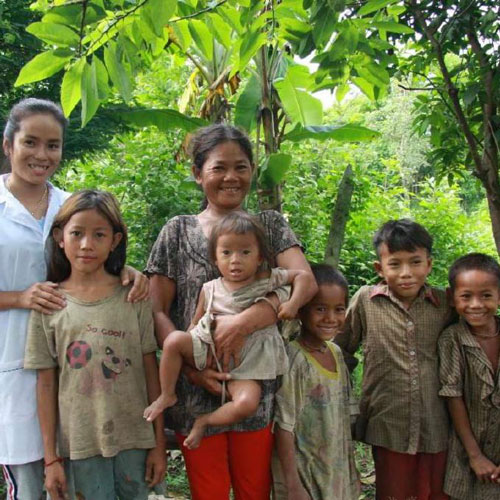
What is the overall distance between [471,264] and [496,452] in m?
0.71

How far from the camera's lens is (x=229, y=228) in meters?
2.04

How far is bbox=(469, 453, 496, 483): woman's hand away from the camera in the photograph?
2209 millimetres

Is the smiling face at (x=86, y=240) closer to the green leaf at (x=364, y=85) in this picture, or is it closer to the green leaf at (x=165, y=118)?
the green leaf at (x=364, y=85)

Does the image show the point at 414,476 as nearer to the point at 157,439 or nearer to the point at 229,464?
the point at 229,464

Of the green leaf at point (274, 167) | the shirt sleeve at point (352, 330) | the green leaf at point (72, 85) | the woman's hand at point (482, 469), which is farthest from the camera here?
the green leaf at point (274, 167)

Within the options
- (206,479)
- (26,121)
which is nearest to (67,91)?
(26,121)

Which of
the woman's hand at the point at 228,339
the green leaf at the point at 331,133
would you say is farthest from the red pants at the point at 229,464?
the green leaf at the point at 331,133

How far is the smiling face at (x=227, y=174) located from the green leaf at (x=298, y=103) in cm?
117

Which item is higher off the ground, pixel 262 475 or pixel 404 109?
pixel 404 109

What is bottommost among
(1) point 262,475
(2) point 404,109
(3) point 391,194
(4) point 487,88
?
(1) point 262,475

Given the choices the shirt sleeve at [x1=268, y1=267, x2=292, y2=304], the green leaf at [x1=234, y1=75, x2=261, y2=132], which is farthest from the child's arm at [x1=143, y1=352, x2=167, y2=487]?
the green leaf at [x1=234, y1=75, x2=261, y2=132]

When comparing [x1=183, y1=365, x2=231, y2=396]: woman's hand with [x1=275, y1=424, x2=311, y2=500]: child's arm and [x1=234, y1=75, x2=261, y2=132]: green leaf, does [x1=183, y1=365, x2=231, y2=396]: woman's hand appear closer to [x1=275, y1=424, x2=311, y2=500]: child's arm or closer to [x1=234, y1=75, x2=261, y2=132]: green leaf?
[x1=275, y1=424, x2=311, y2=500]: child's arm

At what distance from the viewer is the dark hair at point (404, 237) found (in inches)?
91.0

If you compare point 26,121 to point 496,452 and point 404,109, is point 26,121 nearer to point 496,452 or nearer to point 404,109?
point 496,452
